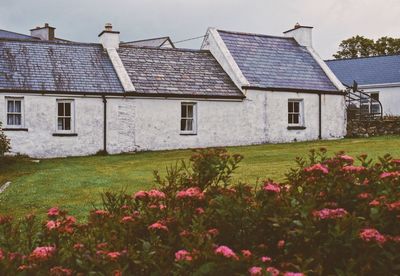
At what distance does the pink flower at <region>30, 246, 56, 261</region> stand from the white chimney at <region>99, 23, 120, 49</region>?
25451 millimetres

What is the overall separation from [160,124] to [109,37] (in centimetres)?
598

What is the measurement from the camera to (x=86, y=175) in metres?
16.6

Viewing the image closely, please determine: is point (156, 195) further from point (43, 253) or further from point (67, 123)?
point (67, 123)

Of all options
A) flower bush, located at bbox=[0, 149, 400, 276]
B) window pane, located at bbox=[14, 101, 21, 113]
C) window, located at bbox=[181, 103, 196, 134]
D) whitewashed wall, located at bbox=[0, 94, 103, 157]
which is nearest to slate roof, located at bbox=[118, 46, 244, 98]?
window, located at bbox=[181, 103, 196, 134]

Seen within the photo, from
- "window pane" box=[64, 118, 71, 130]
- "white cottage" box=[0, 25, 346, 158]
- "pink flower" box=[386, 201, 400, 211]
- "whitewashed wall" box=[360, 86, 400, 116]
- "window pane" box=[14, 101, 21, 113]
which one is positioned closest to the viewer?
"pink flower" box=[386, 201, 400, 211]

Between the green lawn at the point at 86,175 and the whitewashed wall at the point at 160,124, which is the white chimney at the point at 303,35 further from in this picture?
the green lawn at the point at 86,175

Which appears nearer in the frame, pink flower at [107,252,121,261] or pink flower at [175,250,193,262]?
pink flower at [175,250,193,262]

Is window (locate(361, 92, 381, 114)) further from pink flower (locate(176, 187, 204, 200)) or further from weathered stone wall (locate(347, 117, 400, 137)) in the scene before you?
pink flower (locate(176, 187, 204, 200))

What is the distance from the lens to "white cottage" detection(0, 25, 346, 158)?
2452 cm

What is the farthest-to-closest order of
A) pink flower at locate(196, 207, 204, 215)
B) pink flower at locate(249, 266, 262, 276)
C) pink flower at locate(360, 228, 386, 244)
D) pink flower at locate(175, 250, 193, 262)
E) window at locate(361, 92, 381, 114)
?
window at locate(361, 92, 381, 114), pink flower at locate(196, 207, 204, 215), pink flower at locate(360, 228, 386, 244), pink flower at locate(175, 250, 193, 262), pink flower at locate(249, 266, 262, 276)

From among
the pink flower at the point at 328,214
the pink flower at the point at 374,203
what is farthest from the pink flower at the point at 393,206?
the pink flower at the point at 328,214

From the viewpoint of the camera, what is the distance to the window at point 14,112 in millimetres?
24109

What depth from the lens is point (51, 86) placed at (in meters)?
24.7

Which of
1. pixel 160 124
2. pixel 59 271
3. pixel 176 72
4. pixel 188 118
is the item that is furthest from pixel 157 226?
pixel 176 72
